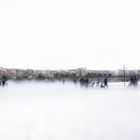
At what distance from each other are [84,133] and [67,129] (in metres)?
1.42

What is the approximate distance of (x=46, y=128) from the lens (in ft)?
65.3

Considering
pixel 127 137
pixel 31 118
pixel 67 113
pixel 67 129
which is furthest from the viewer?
pixel 67 113

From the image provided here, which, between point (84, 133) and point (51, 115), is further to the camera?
point (51, 115)

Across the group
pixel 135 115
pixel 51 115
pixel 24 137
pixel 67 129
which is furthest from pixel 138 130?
pixel 51 115

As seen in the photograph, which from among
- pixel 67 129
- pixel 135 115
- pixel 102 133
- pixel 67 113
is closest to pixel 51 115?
pixel 67 113

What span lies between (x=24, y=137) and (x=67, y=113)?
903 centimetres

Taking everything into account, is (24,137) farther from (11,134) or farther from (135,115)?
(135,115)

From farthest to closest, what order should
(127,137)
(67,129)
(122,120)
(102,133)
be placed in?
(122,120) → (67,129) → (102,133) → (127,137)

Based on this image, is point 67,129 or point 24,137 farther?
point 67,129

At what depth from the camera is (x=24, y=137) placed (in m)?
17.3

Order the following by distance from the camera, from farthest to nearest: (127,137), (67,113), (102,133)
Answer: (67,113) → (102,133) → (127,137)

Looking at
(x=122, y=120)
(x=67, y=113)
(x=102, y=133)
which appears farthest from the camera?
(x=67, y=113)

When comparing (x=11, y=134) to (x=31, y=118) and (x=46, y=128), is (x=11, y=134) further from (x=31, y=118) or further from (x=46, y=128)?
(x=31, y=118)

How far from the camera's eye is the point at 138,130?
18.4 metres
